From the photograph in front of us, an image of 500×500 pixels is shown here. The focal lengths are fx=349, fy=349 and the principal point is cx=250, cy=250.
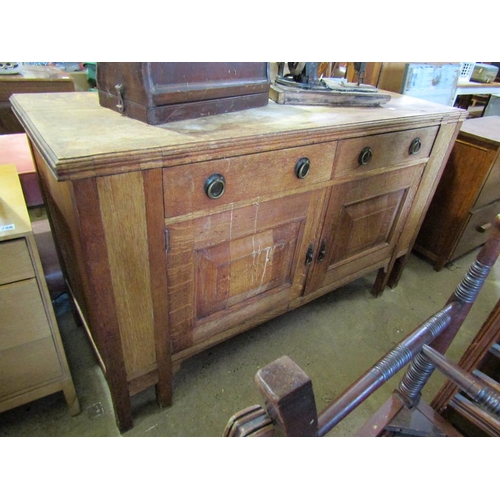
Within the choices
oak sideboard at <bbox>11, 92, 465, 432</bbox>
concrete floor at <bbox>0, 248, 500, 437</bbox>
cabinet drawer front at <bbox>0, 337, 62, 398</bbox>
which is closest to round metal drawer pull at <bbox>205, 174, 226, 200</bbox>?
oak sideboard at <bbox>11, 92, 465, 432</bbox>

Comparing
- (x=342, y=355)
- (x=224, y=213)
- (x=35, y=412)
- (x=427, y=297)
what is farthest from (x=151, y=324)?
(x=427, y=297)

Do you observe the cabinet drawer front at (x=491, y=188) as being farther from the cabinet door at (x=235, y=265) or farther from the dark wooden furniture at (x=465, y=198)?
the cabinet door at (x=235, y=265)

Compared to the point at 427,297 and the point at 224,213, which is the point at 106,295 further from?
the point at 427,297

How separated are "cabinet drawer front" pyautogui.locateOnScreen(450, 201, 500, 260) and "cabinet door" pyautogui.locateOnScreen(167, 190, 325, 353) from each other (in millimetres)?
1098

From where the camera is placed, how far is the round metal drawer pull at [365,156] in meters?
1.05

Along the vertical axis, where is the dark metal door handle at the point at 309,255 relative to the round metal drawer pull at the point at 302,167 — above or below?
below

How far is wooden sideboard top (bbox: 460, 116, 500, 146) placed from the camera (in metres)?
1.59

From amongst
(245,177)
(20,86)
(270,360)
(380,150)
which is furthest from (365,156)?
(20,86)

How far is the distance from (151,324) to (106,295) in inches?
6.5

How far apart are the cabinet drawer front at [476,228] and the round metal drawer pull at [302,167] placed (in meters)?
1.20

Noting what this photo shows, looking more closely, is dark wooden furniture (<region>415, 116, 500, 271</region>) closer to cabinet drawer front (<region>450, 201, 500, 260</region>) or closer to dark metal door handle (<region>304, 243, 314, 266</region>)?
cabinet drawer front (<region>450, 201, 500, 260</region>)

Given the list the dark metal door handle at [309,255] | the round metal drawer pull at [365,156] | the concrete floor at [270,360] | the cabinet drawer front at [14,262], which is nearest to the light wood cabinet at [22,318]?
the cabinet drawer front at [14,262]

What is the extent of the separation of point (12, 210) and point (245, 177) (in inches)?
21.6

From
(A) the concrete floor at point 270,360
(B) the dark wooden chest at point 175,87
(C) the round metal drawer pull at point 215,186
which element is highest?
(B) the dark wooden chest at point 175,87
